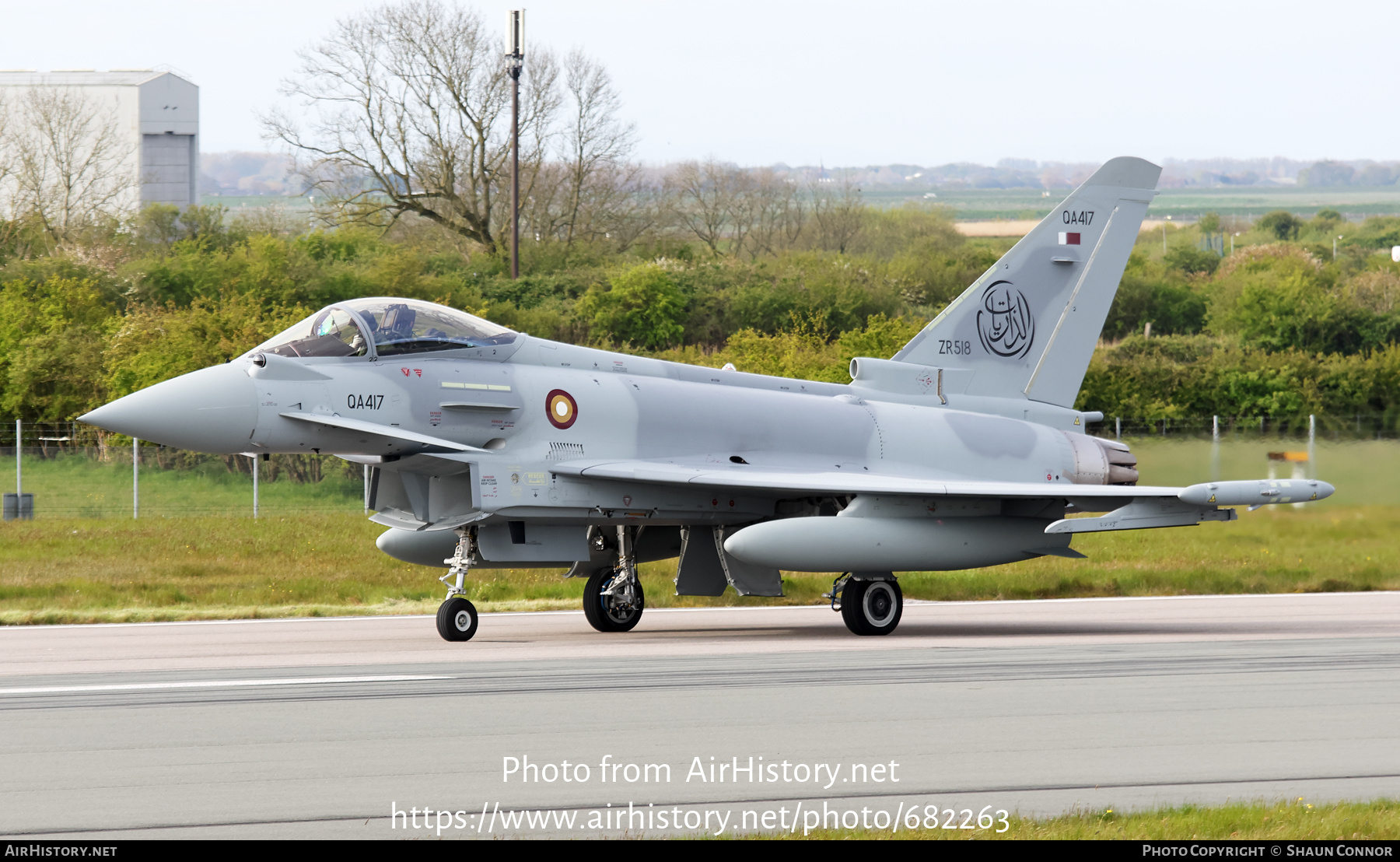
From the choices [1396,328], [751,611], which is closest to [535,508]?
[751,611]

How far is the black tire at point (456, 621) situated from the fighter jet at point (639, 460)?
2 cm

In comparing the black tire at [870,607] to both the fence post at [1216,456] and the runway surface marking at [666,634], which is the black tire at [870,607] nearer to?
the runway surface marking at [666,634]

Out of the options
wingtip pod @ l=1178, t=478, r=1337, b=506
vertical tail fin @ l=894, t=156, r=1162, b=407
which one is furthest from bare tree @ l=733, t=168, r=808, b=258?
wingtip pod @ l=1178, t=478, r=1337, b=506

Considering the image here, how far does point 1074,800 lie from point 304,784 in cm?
365

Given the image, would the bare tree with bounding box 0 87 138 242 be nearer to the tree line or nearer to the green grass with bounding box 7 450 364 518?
the tree line

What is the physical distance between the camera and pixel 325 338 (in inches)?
517

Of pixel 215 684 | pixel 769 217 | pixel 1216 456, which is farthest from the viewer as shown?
pixel 769 217

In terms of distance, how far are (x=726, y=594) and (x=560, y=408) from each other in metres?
7.07

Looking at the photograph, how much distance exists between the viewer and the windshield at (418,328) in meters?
13.3

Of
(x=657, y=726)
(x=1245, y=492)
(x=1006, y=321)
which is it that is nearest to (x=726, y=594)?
(x=1006, y=321)

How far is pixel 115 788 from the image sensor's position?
6676mm

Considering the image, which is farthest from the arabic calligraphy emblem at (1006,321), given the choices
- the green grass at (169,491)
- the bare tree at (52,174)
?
the bare tree at (52,174)

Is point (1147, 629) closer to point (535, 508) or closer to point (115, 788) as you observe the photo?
point (535, 508)

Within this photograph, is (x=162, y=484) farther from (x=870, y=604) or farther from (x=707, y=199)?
(x=707, y=199)
